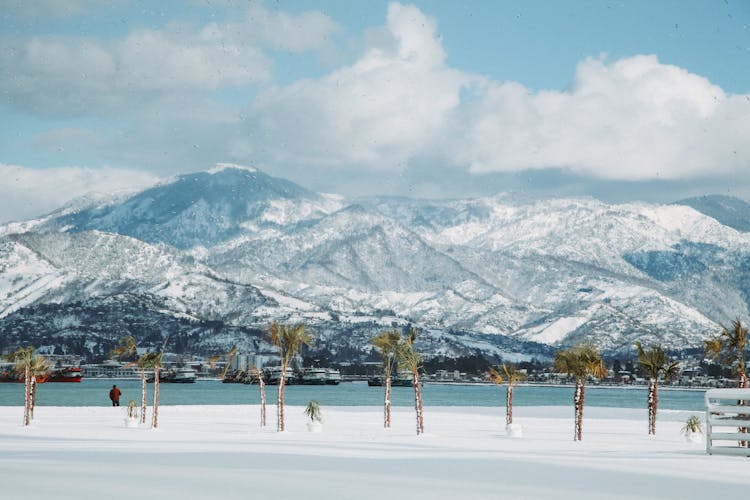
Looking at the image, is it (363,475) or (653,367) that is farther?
(653,367)

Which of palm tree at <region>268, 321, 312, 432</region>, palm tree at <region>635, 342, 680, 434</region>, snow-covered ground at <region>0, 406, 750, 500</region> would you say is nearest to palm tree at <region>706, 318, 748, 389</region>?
palm tree at <region>635, 342, 680, 434</region>

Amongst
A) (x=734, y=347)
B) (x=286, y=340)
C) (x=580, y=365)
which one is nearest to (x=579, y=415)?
(x=580, y=365)

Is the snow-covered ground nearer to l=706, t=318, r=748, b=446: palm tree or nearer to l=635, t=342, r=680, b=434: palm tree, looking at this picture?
l=706, t=318, r=748, b=446: palm tree

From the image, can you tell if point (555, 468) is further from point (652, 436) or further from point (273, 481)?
point (652, 436)

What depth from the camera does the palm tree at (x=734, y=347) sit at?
4412 cm

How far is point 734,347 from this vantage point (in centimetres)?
4472

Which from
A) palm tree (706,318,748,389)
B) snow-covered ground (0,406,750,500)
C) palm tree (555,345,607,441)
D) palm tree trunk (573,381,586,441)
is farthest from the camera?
palm tree (555,345,607,441)

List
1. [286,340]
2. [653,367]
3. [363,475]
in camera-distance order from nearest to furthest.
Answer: [363,475] → [286,340] → [653,367]

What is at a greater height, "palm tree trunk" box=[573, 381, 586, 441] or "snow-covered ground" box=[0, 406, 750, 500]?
"snow-covered ground" box=[0, 406, 750, 500]

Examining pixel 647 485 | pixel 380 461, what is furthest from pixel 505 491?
pixel 380 461

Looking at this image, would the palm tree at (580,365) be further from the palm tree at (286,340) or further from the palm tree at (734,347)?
the palm tree at (286,340)

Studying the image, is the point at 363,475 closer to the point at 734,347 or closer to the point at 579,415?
the point at 734,347

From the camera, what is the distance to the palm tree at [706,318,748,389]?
1737 inches

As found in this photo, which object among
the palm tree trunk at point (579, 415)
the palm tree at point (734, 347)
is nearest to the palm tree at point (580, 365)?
the palm tree trunk at point (579, 415)
